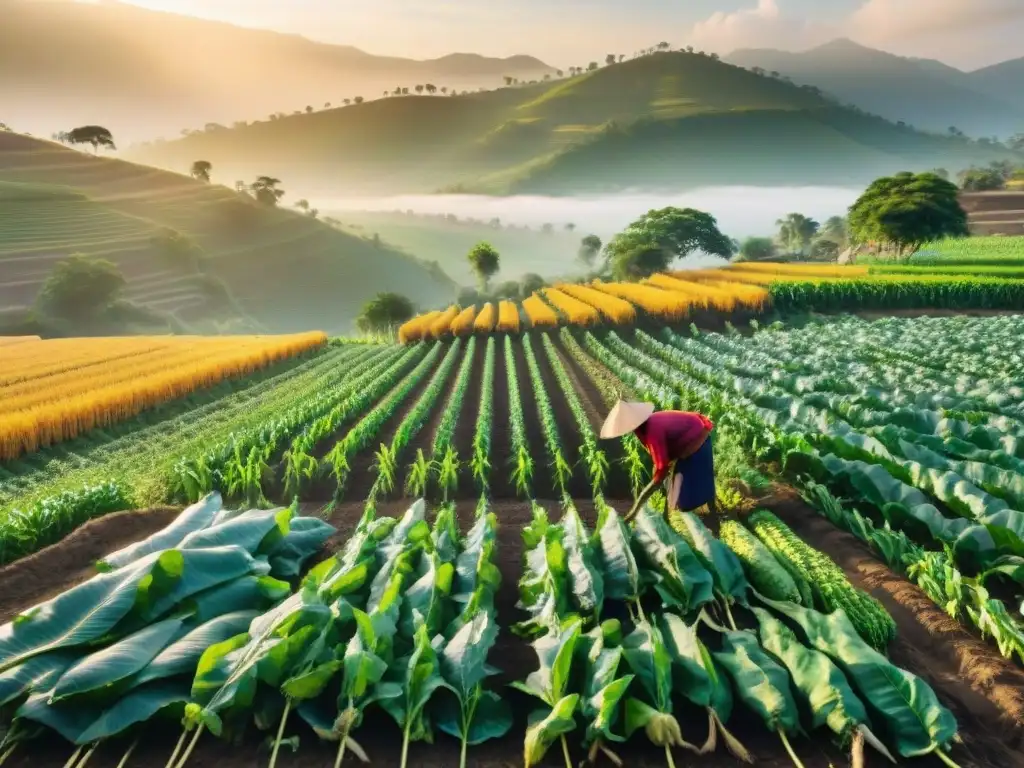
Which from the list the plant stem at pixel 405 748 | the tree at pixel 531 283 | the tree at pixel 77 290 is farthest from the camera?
the tree at pixel 531 283

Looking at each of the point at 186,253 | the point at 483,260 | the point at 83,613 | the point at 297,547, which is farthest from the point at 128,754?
the point at 186,253

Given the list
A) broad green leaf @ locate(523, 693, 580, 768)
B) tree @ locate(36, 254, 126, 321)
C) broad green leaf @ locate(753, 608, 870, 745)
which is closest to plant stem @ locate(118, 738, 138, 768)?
broad green leaf @ locate(523, 693, 580, 768)

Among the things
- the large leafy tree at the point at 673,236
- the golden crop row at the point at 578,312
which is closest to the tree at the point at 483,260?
the large leafy tree at the point at 673,236

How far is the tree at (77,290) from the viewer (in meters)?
56.6

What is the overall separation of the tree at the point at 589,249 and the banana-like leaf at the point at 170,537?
4734 inches

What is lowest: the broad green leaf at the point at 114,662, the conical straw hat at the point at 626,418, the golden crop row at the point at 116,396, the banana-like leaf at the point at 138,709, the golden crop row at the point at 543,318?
the golden crop row at the point at 543,318

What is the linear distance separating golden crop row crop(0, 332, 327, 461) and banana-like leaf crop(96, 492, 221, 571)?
8069 mm

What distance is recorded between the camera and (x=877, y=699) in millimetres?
3844

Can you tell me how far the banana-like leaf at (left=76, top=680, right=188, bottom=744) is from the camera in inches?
151

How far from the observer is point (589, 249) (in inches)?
4929

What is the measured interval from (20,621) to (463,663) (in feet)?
9.16

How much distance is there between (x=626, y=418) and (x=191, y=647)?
3670mm

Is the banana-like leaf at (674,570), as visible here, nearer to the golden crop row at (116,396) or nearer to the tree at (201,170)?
the golden crop row at (116,396)

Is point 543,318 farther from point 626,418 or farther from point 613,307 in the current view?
point 626,418
